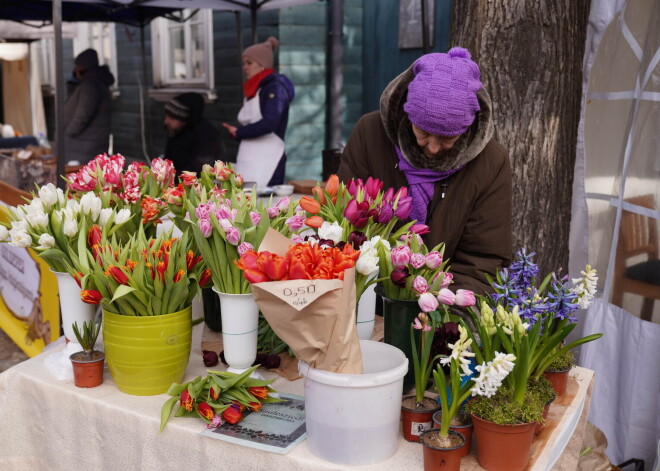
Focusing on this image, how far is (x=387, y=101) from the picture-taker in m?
2.28

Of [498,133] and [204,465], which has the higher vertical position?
[498,133]

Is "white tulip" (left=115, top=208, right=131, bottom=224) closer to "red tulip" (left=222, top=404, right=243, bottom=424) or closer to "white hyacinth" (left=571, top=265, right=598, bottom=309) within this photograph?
"red tulip" (left=222, top=404, right=243, bottom=424)

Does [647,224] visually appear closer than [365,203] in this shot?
No

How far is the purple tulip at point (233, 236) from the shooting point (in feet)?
5.29

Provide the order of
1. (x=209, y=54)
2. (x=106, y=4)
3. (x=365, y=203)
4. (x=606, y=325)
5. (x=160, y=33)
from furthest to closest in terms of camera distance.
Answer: (x=160, y=33) → (x=209, y=54) → (x=106, y=4) → (x=606, y=325) → (x=365, y=203)

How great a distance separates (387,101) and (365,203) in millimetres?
685

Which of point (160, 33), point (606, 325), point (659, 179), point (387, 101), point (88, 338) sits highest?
point (160, 33)

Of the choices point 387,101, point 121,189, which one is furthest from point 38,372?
point 387,101

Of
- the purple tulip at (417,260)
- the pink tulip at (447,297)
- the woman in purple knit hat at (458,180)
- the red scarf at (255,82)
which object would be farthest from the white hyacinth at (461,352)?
the red scarf at (255,82)

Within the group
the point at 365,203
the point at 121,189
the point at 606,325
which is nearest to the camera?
the point at 365,203

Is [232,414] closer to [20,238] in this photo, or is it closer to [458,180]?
[20,238]

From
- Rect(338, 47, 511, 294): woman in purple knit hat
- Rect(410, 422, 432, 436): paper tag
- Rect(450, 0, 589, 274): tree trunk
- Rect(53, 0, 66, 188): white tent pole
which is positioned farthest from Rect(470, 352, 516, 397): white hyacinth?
Rect(53, 0, 66, 188): white tent pole

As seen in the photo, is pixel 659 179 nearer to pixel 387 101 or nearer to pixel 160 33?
pixel 387 101

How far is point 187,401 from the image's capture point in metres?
1.60
